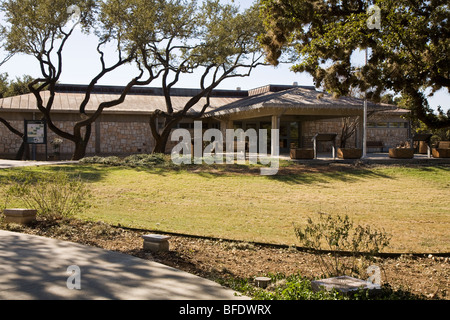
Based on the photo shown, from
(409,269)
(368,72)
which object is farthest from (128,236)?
(368,72)

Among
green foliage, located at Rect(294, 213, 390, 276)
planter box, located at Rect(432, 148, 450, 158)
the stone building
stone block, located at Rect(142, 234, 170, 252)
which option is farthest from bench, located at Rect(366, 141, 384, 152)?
stone block, located at Rect(142, 234, 170, 252)

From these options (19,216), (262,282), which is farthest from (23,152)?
(262,282)

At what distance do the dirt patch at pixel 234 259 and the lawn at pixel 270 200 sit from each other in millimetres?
700

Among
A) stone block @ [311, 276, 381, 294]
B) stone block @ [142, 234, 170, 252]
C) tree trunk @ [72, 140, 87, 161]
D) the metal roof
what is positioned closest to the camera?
stone block @ [311, 276, 381, 294]

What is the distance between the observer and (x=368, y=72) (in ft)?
32.1

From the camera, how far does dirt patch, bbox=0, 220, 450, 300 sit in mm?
6332

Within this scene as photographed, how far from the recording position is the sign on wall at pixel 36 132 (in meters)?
25.4

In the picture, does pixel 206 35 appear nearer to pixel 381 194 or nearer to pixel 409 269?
pixel 381 194

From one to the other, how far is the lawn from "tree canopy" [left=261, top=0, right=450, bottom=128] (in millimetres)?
2894

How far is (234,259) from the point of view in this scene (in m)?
7.24

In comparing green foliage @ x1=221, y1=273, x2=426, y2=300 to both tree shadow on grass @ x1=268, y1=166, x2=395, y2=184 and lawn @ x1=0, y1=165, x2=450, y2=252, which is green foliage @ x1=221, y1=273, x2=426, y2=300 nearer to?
lawn @ x1=0, y1=165, x2=450, y2=252

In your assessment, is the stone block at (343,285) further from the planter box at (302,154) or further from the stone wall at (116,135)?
the stone wall at (116,135)

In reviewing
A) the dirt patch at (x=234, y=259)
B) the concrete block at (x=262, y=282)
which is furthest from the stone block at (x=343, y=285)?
the dirt patch at (x=234, y=259)

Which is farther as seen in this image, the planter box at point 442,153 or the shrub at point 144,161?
the planter box at point 442,153
